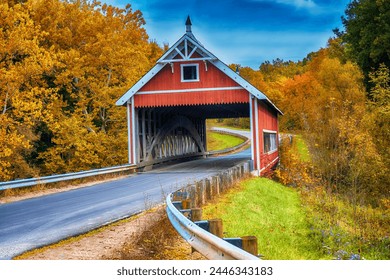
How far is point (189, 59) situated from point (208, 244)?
16.8 m

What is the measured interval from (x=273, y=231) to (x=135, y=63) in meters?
20.0

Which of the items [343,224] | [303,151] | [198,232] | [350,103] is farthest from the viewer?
[303,151]

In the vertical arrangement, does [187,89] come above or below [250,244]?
above

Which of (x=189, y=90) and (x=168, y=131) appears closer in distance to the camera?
(x=189, y=90)

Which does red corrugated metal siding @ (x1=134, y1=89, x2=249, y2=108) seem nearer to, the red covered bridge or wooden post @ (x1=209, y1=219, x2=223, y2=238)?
the red covered bridge

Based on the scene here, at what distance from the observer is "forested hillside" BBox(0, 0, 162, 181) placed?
25.8 m

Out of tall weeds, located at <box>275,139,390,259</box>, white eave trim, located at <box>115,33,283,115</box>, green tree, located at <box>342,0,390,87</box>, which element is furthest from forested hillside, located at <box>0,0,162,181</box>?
tall weeds, located at <box>275,139,390,259</box>

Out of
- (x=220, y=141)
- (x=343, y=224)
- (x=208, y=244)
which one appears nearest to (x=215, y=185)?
(x=343, y=224)

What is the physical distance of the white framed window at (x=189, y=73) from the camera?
2194 cm

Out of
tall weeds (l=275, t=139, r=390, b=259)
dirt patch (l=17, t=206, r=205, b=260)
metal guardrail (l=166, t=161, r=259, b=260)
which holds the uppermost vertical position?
metal guardrail (l=166, t=161, r=259, b=260)

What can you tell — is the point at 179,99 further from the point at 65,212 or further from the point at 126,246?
the point at 126,246

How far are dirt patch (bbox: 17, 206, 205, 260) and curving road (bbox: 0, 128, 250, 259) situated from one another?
0.39 metres

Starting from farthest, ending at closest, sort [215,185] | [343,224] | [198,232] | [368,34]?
[368,34], [343,224], [215,185], [198,232]

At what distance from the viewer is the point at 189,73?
2203cm
